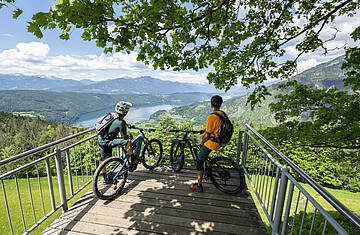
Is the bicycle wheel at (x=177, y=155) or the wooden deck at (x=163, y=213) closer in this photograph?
the wooden deck at (x=163, y=213)

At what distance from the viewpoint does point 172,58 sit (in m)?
4.33

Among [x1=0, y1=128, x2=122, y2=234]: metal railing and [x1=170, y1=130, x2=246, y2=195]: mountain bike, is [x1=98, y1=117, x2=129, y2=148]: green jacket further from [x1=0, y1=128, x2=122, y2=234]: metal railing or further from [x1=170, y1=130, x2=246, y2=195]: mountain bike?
[x1=170, y1=130, x2=246, y2=195]: mountain bike

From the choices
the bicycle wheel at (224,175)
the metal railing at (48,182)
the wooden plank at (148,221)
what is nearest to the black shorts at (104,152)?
the metal railing at (48,182)

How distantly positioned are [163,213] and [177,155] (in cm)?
192

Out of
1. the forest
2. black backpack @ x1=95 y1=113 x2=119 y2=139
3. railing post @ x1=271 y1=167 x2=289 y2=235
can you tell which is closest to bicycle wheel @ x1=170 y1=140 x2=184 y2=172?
black backpack @ x1=95 y1=113 x2=119 y2=139

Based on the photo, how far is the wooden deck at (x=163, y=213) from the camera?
2.93 meters

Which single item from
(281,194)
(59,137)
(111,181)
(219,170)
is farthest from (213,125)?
(59,137)

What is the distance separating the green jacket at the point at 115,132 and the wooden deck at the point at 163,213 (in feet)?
3.76

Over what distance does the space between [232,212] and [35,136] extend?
6872 centimetres

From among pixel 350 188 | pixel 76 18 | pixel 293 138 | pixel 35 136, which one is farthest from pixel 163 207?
pixel 35 136

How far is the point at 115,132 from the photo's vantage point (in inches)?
145

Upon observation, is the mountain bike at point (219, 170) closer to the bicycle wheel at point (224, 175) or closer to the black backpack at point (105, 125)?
the bicycle wheel at point (224, 175)

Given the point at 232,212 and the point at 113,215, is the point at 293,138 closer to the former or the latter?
the point at 232,212

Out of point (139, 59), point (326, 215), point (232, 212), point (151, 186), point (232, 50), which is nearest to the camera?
point (326, 215)
